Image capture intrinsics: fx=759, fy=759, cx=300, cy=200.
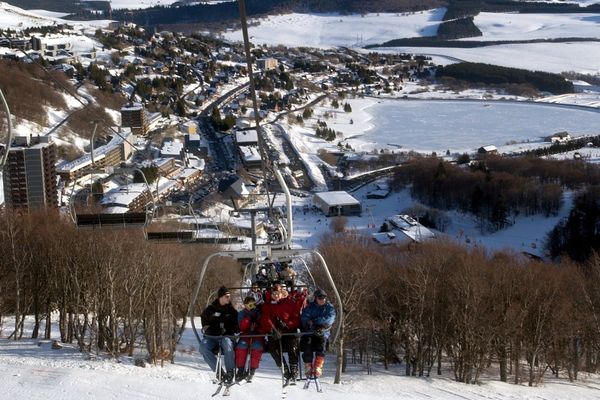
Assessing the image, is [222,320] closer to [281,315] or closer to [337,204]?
[281,315]

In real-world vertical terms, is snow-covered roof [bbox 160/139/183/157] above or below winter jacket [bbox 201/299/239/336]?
below

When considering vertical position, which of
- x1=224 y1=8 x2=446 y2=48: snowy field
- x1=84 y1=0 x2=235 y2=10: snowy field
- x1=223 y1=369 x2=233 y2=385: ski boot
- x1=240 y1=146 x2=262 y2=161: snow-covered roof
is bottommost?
x1=240 y1=146 x2=262 y2=161: snow-covered roof

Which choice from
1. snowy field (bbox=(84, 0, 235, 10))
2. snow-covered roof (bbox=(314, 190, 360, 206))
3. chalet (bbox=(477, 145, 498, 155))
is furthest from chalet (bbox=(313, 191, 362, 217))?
snowy field (bbox=(84, 0, 235, 10))

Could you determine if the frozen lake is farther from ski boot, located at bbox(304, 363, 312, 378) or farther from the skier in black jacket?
the skier in black jacket

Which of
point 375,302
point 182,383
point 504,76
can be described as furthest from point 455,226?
point 504,76

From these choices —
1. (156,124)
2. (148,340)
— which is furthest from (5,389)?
(156,124)

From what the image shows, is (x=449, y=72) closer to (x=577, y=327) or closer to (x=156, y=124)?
(x=156, y=124)
